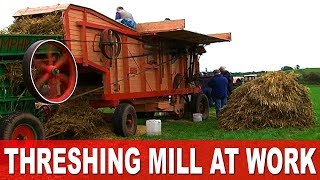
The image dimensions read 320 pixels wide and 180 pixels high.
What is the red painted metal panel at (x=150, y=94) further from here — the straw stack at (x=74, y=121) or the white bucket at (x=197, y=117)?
the white bucket at (x=197, y=117)

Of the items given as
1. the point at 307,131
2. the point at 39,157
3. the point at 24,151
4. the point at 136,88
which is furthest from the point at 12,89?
the point at 307,131

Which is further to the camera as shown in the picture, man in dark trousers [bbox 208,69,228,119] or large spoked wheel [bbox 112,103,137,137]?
man in dark trousers [bbox 208,69,228,119]

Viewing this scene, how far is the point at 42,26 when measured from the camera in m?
9.20

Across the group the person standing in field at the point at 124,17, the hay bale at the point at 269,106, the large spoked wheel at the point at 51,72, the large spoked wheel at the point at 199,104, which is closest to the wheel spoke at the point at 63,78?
the large spoked wheel at the point at 51,72

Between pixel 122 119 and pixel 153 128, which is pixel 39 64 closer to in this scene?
pixel 122 119

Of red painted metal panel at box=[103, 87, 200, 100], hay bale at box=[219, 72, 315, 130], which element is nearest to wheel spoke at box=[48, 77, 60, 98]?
red painted metal panel at box=[103, 87, 200, 100]

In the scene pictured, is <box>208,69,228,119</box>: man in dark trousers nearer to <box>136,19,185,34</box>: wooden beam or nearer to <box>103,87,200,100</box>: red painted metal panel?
<box>103,87,200,100</box>: red painted metal panel

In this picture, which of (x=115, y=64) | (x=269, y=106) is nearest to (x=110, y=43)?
(x=115, y=64)

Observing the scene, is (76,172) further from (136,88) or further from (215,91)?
(215,91)

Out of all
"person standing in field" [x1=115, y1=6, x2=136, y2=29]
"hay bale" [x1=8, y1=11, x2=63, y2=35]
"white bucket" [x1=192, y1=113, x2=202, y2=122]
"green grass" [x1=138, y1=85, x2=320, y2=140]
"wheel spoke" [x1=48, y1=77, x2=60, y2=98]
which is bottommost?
"green grass" [x1=138, y1=85, x2=320, y2=140]

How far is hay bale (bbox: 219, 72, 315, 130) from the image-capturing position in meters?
11.7

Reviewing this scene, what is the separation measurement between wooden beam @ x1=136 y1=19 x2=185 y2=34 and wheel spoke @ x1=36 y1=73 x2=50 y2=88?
4.13 metres

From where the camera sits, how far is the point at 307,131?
11289 millimetres

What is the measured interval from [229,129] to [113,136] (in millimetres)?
2974
